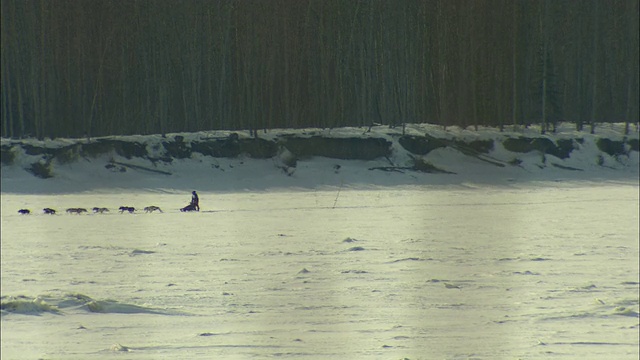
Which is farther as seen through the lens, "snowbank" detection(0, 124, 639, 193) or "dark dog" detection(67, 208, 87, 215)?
"snowbank" detection(0, 124, 639, 193)

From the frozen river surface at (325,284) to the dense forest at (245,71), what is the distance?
31.2ft

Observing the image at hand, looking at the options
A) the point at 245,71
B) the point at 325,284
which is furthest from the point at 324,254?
the point at 245,71

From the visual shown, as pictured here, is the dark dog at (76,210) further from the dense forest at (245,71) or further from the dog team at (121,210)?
the dense forest at (245,71)

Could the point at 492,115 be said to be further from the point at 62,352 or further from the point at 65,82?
the point at 62,352

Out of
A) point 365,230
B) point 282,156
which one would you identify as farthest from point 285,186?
point 365,230

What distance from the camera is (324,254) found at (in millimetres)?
11070

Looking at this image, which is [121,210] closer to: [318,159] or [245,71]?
[318,159]

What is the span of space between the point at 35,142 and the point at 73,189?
316 centimetres

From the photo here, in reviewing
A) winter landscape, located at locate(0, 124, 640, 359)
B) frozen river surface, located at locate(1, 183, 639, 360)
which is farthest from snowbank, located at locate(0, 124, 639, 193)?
frozen river surface, located at locate(1, 183, 639, 360)

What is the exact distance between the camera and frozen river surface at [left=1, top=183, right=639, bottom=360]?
18.1 feet

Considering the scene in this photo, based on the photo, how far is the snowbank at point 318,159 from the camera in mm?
22531

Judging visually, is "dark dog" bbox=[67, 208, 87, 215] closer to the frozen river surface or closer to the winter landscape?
the frozen river surface

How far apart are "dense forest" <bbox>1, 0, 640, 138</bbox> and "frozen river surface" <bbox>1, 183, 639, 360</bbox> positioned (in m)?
9.51

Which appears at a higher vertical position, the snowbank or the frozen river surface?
the snowbank
